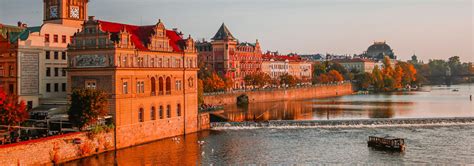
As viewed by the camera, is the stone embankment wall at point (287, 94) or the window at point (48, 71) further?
the stone embankment wall at point (287, 94)

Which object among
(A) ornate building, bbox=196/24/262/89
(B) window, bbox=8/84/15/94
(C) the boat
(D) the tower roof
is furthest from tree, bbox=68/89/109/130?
(D) the tower roof

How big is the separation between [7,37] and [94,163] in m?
22.4

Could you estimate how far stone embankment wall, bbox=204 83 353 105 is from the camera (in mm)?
114131

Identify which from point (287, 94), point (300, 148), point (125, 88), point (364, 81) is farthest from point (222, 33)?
point (300, 148)

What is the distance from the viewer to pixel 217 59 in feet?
476

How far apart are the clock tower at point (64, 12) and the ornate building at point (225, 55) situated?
72357 millimetres

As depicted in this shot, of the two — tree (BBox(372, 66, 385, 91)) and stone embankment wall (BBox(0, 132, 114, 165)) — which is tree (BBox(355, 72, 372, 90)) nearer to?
tree (BBox(372, 66, 385, 91))

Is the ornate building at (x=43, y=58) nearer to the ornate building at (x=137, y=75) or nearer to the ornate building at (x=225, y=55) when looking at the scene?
the ornate building at (x=137, y=75)

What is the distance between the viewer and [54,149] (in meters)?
44.6

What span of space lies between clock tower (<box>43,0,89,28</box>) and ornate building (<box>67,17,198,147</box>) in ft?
31.9

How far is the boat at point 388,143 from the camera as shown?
172 feet

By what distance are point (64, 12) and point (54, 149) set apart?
1004 inches

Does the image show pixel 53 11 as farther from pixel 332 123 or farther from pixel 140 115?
pixel 332 123

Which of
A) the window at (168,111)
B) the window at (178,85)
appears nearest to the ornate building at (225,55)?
the window at (178,85)
